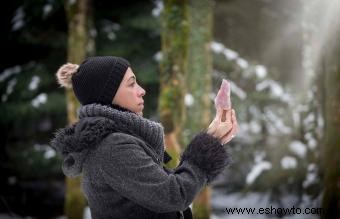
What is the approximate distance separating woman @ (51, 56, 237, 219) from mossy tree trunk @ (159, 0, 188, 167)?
5.40 meters

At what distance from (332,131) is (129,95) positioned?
20.3 feet

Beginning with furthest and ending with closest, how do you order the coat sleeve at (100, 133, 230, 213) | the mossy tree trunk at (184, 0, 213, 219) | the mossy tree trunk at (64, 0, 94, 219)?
the mossy tree trunk at (184, 0, 213, 219) < the mossy tree trunk at (64, 0, 94, 219) < the coat sleeve at (100, 133, 230, 213)

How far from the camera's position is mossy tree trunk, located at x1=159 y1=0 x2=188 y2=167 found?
779 centimetres

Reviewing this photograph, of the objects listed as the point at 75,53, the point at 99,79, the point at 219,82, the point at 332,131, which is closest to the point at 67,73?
the point at 99,79

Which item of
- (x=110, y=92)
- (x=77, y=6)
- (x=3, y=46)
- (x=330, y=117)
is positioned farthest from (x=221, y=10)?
(x=110, y=92)

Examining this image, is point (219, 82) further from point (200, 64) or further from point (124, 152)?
point (124, 152)

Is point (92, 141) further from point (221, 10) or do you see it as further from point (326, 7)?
point (221, 10)

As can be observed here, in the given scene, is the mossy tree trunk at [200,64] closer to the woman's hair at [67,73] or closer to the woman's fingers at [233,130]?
the woman's hair at [67,73]

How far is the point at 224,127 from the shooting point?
2172 mm

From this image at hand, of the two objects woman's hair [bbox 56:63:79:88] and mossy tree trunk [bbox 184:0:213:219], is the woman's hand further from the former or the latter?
mossy tree trunk [bbox 184:0:213:219]

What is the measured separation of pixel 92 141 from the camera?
2117 mm

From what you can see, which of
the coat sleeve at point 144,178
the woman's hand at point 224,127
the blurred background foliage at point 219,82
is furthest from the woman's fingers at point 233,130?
the blurred background foliage at point 219,82

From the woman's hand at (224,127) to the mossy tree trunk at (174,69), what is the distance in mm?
5464

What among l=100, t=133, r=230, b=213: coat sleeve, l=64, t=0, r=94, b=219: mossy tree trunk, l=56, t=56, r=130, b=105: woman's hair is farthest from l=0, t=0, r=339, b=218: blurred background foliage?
l=100, t=133, r=230, b=213: coat sleeve
